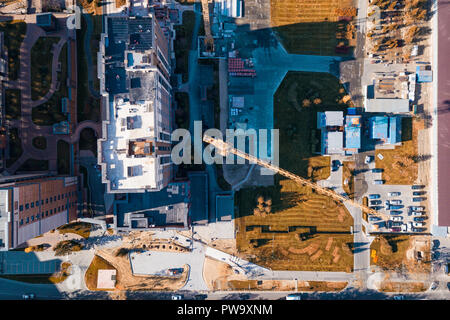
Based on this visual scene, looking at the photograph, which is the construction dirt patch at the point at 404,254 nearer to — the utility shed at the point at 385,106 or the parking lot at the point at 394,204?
the parking lot at the point at 394,204

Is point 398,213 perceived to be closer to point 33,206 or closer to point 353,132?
point 353,132

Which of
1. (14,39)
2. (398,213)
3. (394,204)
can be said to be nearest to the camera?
(14,39)

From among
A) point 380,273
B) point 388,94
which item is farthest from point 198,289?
point 388,94

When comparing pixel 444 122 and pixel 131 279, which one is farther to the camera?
pixel 131 279

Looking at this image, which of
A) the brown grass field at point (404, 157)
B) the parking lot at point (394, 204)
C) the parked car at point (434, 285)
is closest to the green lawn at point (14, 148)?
the parking lot at point (394, 204)

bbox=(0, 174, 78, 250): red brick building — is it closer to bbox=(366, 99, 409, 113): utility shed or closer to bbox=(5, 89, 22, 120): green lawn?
bbox=(5, 89, 22, 120): green lawn

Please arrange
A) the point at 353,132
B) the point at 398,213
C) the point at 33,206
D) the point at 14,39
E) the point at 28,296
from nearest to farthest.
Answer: the point at 33,206
the point at 353,132
the point at 14,39
the point at 28,296
the point at 398,213

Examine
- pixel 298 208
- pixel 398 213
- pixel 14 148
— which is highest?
pixel 14 148

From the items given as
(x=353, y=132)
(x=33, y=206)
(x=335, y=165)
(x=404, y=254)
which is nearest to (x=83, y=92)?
(x=33, y=206)
